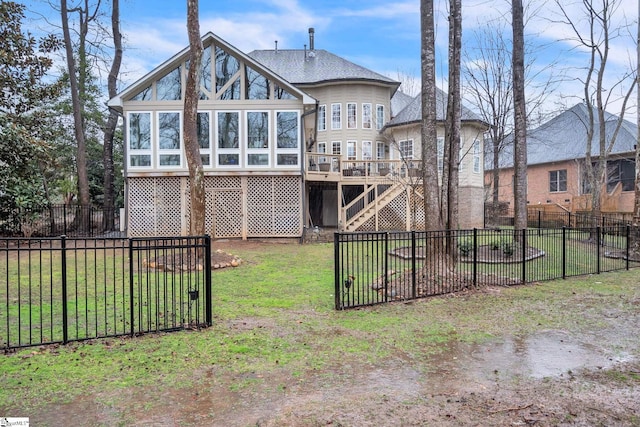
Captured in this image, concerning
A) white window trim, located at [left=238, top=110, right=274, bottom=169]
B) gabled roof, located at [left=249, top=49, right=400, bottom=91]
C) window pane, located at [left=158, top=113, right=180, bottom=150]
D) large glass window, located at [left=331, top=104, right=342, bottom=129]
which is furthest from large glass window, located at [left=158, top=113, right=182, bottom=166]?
large glass window, located at [left=331, top=104, right=342, bottom=129]

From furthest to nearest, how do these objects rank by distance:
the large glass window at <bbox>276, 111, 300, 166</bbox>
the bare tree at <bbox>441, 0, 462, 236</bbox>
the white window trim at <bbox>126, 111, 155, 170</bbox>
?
the large glass window at <bbox>276, 111, 300, 166</bbox> < the white window trim at <bbox>126, 111, 155, 170</bbox> < the bare tree at <bbox>441, 0, 462, 236</bbox>

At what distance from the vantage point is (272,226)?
17.5 meters

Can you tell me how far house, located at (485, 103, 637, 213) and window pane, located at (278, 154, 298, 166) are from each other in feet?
46.3

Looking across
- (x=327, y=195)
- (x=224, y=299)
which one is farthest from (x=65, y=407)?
(x=327, y=195)

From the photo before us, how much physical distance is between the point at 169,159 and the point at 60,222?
629 centimetres

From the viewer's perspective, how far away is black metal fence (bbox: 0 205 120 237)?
16422mm

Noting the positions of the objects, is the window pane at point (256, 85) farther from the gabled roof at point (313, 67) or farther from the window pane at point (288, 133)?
the gabled roof at point (313, 67)

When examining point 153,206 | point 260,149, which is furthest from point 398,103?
point 153,206

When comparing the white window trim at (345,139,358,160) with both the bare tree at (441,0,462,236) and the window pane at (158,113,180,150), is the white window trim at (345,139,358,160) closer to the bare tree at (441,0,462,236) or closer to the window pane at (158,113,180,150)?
the window pane at (158,113,180,150)

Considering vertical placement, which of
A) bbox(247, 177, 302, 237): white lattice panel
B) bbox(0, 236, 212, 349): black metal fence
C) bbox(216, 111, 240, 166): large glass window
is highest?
bbox(216, 111, 240, 166): large glass window

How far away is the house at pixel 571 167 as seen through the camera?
25.4 meters

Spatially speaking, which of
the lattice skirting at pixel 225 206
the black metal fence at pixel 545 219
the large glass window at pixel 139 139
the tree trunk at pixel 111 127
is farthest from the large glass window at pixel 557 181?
the tree trunk at pixel 111 127

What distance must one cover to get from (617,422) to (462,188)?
67.6 feet

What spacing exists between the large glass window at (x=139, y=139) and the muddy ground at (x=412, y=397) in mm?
14916
